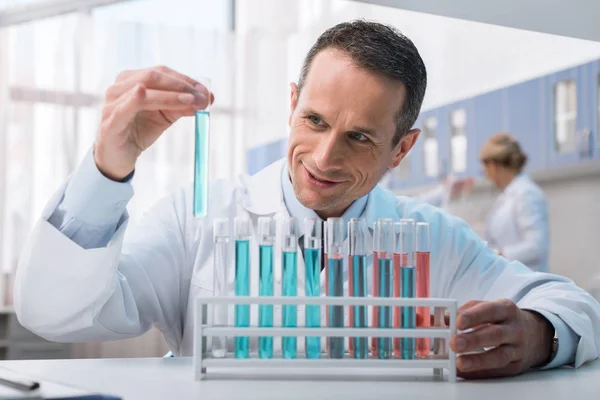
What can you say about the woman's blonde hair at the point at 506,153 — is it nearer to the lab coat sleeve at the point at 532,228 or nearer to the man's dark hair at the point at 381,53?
the lab coat sleeve at the point at 532,228

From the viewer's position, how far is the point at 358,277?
1.06 metres

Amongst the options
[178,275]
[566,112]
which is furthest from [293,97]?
[566,112]

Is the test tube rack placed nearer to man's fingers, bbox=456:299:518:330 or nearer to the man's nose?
man's fingers, bbox=456:299:518:330

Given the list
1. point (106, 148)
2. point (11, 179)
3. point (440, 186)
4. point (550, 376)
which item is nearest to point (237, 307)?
point (106, 148)

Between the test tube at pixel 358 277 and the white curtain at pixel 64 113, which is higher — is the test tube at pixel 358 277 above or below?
below

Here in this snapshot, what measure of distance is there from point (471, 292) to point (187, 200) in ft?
2.26

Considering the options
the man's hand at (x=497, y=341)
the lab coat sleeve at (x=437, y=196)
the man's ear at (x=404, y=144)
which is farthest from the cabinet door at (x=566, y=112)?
the man's hand at (x=497, y=341)

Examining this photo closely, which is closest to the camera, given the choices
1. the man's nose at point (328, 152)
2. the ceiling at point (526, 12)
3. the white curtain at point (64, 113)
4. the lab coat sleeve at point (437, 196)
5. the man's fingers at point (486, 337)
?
the man's fingers at point (486, 337)

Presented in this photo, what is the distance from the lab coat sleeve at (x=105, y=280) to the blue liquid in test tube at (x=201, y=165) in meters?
0.15

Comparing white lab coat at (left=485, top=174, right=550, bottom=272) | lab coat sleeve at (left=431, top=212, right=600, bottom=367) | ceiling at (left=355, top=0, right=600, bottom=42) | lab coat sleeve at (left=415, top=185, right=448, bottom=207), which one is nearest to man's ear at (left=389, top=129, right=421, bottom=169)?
lab coat sleeve at (left=431, top=212, right=600, bottom=367)

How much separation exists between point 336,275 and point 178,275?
62 centimetres

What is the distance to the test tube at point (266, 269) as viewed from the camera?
3.35 ft

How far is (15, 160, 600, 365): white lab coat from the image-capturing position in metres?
1.20

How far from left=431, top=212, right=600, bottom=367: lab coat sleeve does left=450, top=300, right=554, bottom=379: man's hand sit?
72 mm
